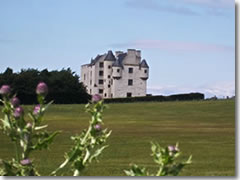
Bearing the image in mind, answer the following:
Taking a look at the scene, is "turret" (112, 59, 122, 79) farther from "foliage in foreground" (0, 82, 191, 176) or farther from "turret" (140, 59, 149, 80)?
"foliage in foreground" (0, 82, 191, 176)

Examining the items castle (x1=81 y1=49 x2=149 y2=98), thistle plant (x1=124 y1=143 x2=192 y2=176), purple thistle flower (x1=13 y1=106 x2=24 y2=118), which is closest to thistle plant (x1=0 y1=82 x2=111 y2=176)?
purple thistle flower (x1=13 y1=106 x2=24 y2=118)

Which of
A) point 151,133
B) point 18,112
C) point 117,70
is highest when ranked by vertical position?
point 117,70

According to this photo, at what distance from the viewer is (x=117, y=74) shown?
3.80 meters

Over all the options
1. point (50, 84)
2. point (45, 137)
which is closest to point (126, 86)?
point (50, 84)

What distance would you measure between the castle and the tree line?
0.08m

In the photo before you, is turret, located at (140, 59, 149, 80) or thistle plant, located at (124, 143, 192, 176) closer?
thistle plant, located at (124, 143, 192, 176)

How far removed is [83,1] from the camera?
11.5 feet

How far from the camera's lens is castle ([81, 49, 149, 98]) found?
11.7 ft

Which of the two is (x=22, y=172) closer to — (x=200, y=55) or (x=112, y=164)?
(x=200, y=55)

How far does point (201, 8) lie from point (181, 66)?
1.42 ft

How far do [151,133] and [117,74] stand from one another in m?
1.76

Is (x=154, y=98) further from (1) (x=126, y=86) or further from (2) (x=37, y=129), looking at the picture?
(2) (x=37, y=129)

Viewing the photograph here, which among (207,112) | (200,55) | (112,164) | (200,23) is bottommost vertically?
A: (112,164)

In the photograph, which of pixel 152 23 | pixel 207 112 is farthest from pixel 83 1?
pixel 207 112
